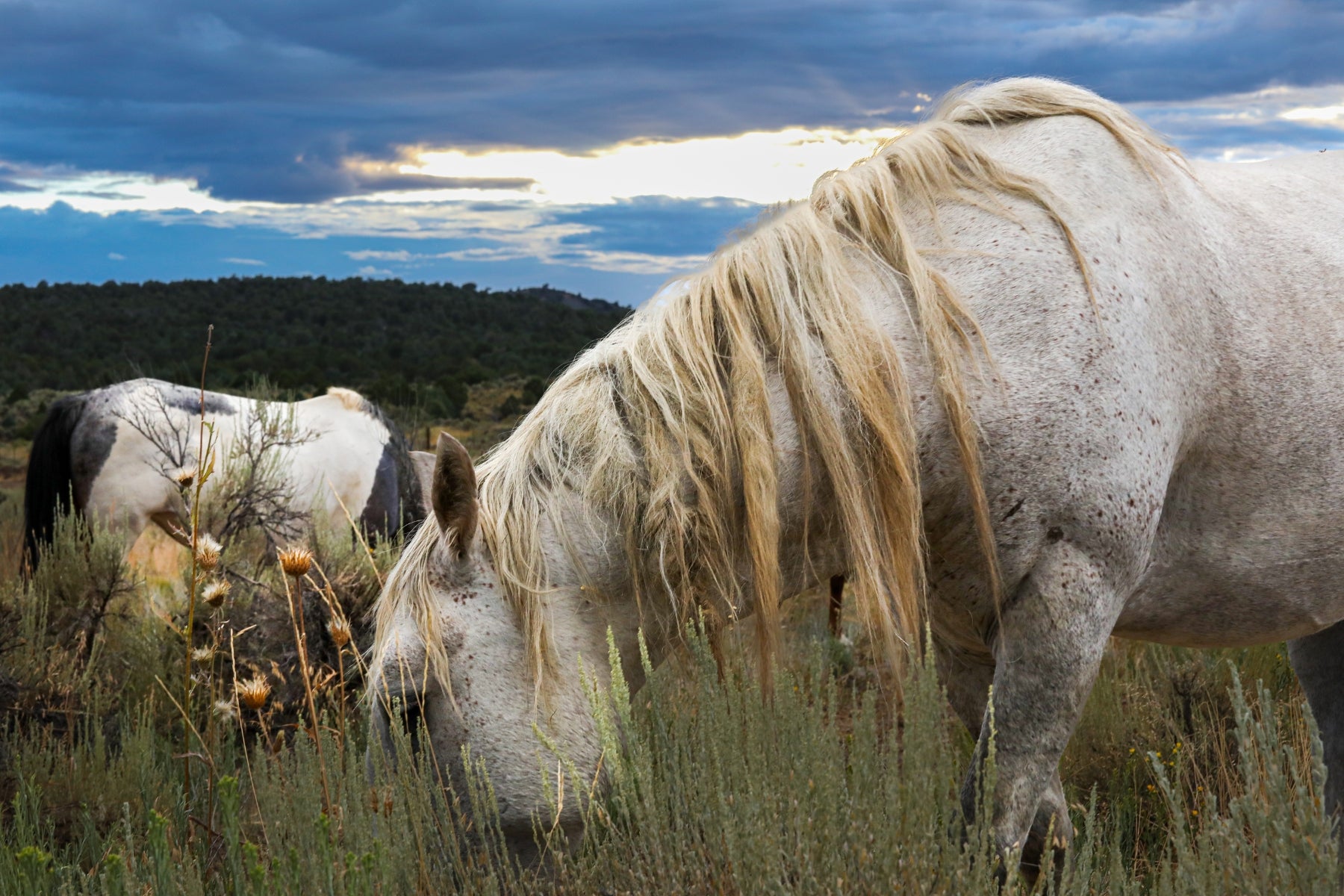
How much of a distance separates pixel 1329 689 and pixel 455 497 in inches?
112

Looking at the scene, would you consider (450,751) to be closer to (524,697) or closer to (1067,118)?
(524,697)

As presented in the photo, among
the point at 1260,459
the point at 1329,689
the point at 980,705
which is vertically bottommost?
the point at 1329,689

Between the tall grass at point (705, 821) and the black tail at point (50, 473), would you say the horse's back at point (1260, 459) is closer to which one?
the tall grass at point (705, 821)

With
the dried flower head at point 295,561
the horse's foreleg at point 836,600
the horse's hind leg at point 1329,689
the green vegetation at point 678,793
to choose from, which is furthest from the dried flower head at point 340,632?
the horse's hind leg at point 1329,689

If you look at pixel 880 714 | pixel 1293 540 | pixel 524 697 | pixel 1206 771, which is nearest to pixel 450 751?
pixel 524 697

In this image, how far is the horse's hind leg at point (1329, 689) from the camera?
3172mm

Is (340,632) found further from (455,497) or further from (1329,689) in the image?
(1329,689)

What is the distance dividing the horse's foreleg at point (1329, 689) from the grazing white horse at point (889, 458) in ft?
3.71

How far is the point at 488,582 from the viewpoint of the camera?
2.10 m

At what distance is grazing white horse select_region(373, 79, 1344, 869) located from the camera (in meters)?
2.09

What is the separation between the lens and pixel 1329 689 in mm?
3215

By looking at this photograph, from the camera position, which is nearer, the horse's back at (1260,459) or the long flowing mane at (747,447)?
the long flowing mane at (747,447)

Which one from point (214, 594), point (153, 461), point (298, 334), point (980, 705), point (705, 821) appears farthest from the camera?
point (298, 334)

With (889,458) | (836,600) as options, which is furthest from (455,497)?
(836,600)
